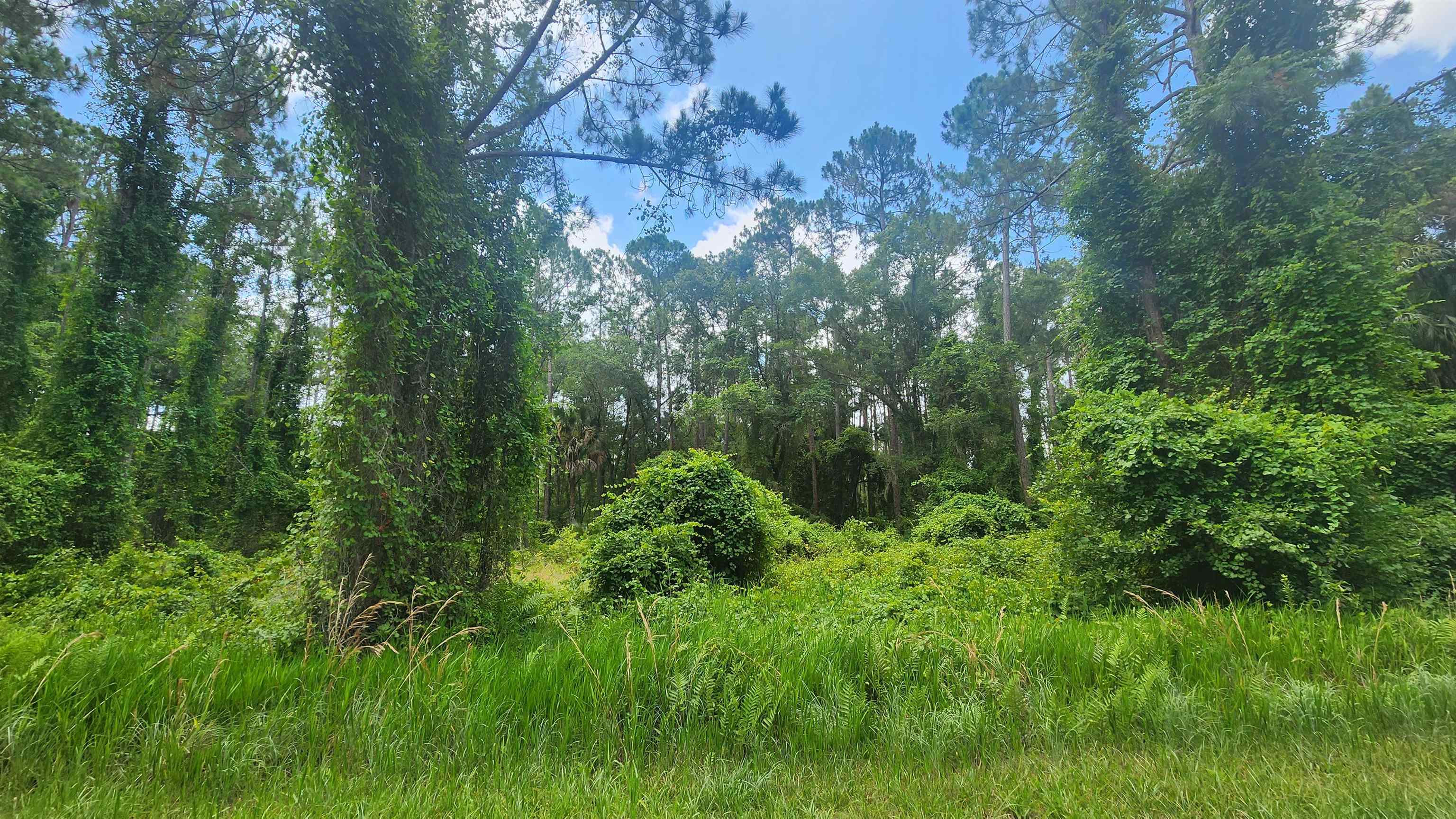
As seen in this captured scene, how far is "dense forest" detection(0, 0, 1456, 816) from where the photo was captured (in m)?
2.61

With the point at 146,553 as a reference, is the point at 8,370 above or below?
above

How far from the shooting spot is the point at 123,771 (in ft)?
7.17

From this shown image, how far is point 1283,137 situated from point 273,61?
14813 millimetres

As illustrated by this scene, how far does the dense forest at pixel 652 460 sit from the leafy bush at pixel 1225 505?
0.05m

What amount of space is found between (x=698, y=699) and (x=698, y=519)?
17.6 feet

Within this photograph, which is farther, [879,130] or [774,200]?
[879,130]

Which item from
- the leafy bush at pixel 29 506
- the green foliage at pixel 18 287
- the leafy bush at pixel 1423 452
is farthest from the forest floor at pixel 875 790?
the green foliage at pixel 18 287

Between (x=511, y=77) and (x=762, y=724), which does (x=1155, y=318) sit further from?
(x=511, y=77)

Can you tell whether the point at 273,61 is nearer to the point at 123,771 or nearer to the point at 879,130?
the point at 123,771

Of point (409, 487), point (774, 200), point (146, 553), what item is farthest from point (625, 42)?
point (146, 553)

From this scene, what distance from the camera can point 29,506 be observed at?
Answer: 24.1 feet

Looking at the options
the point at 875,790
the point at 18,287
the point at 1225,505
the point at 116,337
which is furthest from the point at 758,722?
the point at 18,287

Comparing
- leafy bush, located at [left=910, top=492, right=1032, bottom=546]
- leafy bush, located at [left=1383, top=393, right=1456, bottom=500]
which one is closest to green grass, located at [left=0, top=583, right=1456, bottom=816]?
leafy bush, located at [left=1383, top=393, right=1456, bottom=500]

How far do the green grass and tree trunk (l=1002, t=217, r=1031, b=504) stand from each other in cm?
1571
